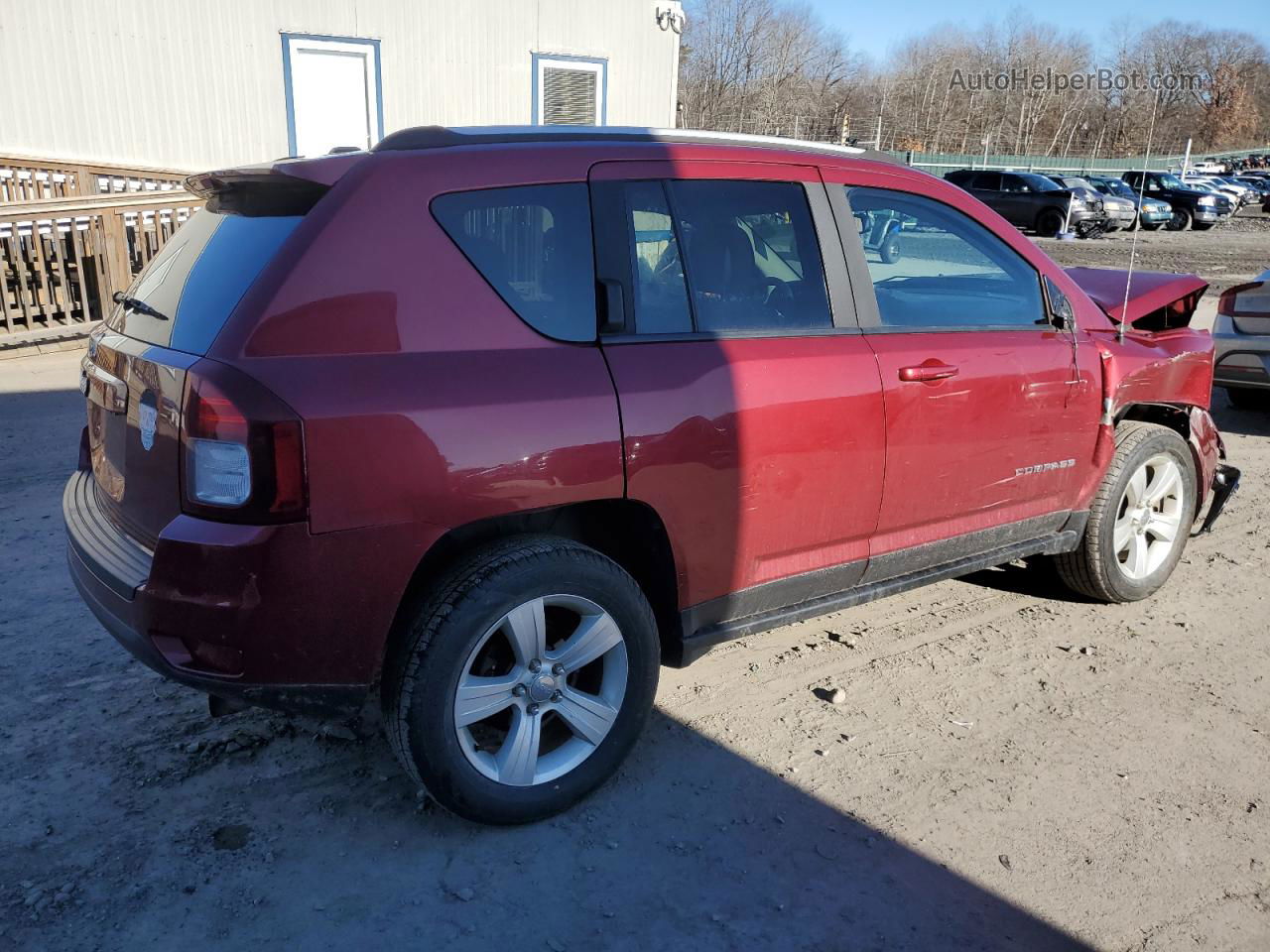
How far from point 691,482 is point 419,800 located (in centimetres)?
128

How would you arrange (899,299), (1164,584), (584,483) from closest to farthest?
(584,483) < (899,299) < (1164,584)

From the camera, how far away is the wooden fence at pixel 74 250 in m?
9.31

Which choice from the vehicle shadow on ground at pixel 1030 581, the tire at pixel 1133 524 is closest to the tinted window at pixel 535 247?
the tire at pixel 1133 524

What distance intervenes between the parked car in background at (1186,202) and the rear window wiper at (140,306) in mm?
37975

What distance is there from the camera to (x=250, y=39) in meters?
12.1

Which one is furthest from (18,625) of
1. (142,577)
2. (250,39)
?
(250,39)

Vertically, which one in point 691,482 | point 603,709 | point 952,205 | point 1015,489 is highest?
point 952,205

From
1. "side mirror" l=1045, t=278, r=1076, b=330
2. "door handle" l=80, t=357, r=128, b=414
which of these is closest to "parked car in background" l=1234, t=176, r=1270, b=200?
"side mirror" l=1045, t=278, r=1076, b=330

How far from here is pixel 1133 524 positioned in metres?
4.61

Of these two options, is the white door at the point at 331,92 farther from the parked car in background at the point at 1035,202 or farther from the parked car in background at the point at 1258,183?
the parked car in background at the point at 1258,183

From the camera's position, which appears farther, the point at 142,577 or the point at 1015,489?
the point at 1015,489

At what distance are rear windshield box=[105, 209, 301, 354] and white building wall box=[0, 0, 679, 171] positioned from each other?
10269 mm

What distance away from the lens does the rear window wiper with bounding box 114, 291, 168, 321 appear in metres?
2.94

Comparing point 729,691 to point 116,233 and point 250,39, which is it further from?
point 250,39
